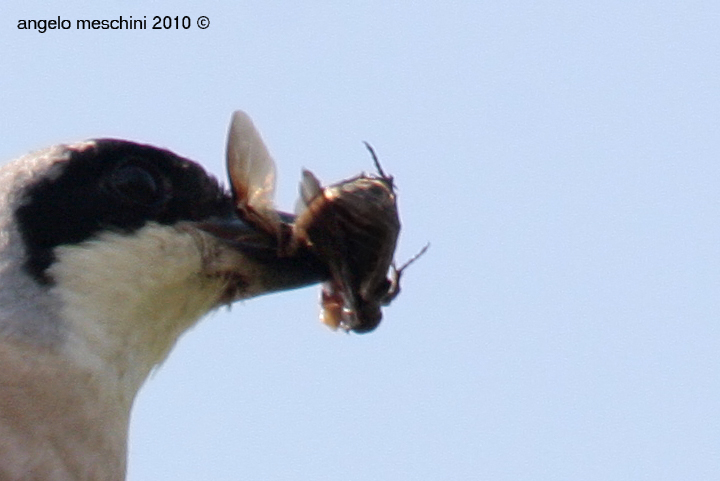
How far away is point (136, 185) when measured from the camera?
5867mm

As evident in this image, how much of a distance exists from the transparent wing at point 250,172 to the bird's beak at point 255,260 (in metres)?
0.06

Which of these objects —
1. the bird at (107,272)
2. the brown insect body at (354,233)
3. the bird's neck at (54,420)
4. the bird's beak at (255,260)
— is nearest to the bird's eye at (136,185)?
the bird at (107,272)

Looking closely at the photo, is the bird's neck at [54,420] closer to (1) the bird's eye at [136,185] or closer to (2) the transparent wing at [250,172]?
(1) the bird's eye at [136,185]

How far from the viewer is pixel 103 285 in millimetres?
5727

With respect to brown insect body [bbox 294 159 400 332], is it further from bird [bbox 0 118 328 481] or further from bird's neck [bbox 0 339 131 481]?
bird's neck [bbox 0 339 131 481]

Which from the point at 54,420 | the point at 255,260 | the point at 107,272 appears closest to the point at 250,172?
the point at 255,260

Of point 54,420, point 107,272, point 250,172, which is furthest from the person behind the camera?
point 250,172

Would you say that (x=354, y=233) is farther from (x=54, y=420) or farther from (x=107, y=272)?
(x=54, y=420)

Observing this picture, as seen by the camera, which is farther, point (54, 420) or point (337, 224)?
point (337, 224)

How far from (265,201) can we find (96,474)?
1.09 metres

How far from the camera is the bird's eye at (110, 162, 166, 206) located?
19.2ft

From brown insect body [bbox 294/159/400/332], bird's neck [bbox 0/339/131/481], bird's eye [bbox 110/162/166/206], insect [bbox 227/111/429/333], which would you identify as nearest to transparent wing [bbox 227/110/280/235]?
insect [bbox 227/111/429/333]

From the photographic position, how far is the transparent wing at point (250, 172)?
5941 mm

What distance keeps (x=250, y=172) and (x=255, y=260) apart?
31cm
